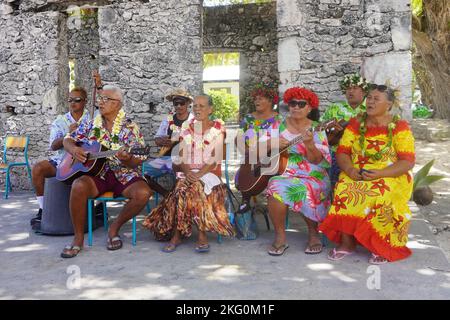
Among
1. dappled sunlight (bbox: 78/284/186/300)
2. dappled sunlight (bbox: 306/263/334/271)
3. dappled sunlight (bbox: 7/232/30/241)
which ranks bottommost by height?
dappled sunlight (bbox: 78/284/186/300)

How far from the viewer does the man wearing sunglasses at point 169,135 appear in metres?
5.21

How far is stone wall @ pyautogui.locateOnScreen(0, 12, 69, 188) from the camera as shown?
6.80 meters

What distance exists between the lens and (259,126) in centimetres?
487

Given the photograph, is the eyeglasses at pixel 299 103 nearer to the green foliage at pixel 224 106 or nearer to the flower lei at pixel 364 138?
the flower lei at pixel 364 138

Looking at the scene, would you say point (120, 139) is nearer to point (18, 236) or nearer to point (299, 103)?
point (18, 236)

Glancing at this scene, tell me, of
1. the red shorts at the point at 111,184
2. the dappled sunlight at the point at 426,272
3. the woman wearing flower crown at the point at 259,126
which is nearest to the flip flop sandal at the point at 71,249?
the red shorts at the point at 111,184

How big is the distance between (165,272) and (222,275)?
444 millimetres

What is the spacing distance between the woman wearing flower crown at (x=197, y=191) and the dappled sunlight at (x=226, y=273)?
456 millimetres

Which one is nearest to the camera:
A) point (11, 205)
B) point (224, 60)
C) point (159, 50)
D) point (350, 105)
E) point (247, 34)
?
point (350, 105)

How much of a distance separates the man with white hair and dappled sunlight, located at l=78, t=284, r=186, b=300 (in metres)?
0.92

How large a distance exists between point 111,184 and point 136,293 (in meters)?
1.42

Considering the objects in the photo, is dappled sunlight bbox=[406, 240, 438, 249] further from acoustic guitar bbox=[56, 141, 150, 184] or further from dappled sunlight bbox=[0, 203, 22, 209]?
dappled sunlight bbox=[0, 203, 22, 209]

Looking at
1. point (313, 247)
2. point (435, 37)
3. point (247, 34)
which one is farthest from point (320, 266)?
point (247, 34)

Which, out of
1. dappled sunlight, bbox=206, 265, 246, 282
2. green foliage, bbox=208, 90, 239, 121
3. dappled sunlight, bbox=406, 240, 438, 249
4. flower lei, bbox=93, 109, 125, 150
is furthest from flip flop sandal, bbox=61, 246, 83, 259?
green foliage, bbox=208, 90, 239, 121
